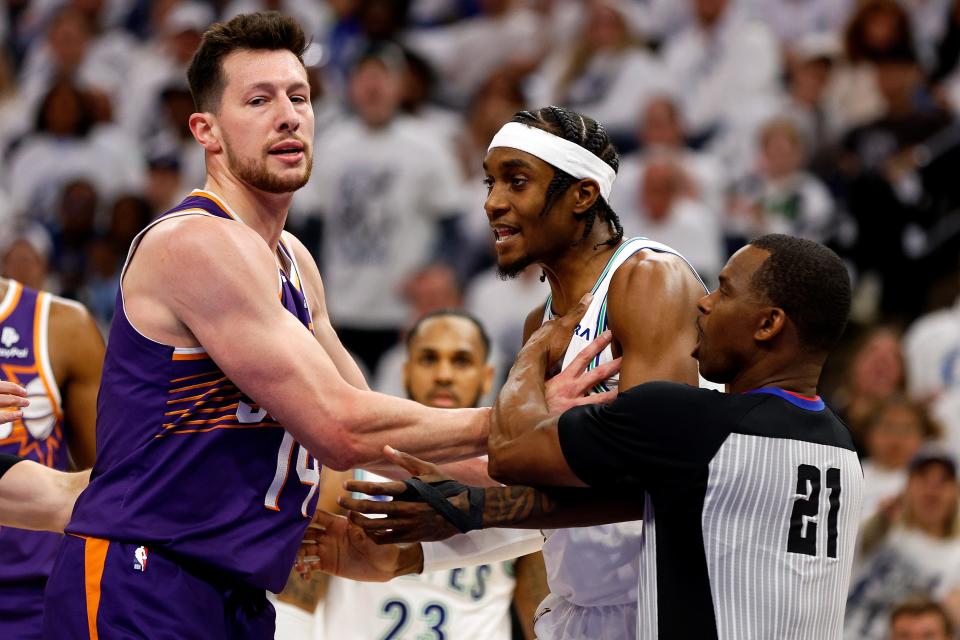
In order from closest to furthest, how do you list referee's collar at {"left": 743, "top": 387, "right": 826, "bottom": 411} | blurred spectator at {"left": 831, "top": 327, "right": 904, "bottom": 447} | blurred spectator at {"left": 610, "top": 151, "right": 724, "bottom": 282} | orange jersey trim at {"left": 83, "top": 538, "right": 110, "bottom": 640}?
1. referee's collar at {"left": 743, "top": 387, "right": 826, "bottom": 411}
2. orange jersey trim at {"left": 83, "top": 538, "right": 110, "bottom": 640}
3. blurred spectator at {"left": 831, "top": 327, "right": 904, "bottom": 447}
4. blurred spectator at {"left": 610, "top": 151, "right": 724, "bottom": 282}

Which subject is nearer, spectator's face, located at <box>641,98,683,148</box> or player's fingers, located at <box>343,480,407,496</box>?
player's fingers, located at <box>343,480,407,496</box>

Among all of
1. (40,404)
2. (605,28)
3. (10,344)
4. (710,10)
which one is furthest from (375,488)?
(710,10)

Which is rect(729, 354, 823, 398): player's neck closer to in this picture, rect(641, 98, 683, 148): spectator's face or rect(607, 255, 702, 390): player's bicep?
rect(607, 255, 702, 390): player's bicep

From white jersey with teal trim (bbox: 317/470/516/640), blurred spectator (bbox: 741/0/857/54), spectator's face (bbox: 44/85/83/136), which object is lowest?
white jersey with teal trim (bbox: 317/470/516/640)

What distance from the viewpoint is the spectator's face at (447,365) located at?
22.0 feet

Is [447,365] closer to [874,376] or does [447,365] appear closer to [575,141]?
[575,141]

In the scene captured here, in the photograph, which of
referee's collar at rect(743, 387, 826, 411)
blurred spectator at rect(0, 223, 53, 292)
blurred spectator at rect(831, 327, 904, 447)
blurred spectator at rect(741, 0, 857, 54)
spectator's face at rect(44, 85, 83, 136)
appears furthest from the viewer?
blurred spectator at rect(741, 0, 857, 54)

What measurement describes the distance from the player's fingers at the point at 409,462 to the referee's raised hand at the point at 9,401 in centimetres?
117

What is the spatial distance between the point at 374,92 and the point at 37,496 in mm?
6214

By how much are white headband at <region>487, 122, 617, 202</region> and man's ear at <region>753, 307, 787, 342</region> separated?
97 centimetres

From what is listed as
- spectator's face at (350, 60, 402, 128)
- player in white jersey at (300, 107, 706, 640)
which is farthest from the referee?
spectator's face at (350, 60, 402, 128)

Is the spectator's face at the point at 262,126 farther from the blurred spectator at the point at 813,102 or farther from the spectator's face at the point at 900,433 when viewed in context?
the blurred spectator at the point at 813,102

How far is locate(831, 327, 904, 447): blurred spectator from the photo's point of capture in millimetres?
8734

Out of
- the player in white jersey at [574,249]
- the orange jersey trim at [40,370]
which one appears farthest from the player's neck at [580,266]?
the orange jersey trim at [40,370]
